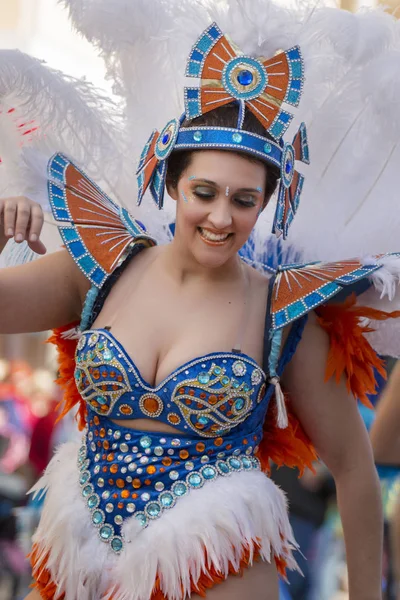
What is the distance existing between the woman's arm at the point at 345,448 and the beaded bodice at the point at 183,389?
16 cm

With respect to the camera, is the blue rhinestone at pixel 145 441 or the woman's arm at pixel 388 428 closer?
the blue rhinestone at pixel 145 441

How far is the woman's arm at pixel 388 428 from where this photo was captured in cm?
286

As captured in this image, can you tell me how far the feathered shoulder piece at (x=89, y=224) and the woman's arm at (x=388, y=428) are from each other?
3.78 feet

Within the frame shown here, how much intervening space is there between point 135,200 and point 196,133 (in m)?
0.55

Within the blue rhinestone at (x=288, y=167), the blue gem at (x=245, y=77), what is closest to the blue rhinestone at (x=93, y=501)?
the blue rhinestone at (x=288, y=167)

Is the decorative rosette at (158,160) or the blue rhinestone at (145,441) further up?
the decorative rosette at (158,160)

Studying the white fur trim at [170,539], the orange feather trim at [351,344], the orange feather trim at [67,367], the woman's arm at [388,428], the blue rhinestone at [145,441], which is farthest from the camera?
the woman's arm at [388,428]

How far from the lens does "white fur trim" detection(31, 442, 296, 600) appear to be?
5.89 ft

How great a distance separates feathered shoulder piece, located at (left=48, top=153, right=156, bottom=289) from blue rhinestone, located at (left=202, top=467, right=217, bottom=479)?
51cm

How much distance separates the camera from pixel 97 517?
6.31 ft

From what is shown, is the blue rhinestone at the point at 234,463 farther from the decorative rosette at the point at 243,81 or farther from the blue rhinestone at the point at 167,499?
the decorative rosette at the point at 243,81

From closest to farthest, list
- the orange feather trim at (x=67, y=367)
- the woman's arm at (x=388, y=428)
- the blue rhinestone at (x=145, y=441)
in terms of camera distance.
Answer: the blue rhinestone at (x=145, y=441), the orange feather trim at (x=67, y=367), the woman's arm at (x=388, y=428)

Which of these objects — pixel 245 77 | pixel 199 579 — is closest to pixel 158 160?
pixel 245 77

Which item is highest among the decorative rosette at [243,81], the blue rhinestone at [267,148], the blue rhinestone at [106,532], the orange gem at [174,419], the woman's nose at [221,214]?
the decorative rosette at [243,81]
